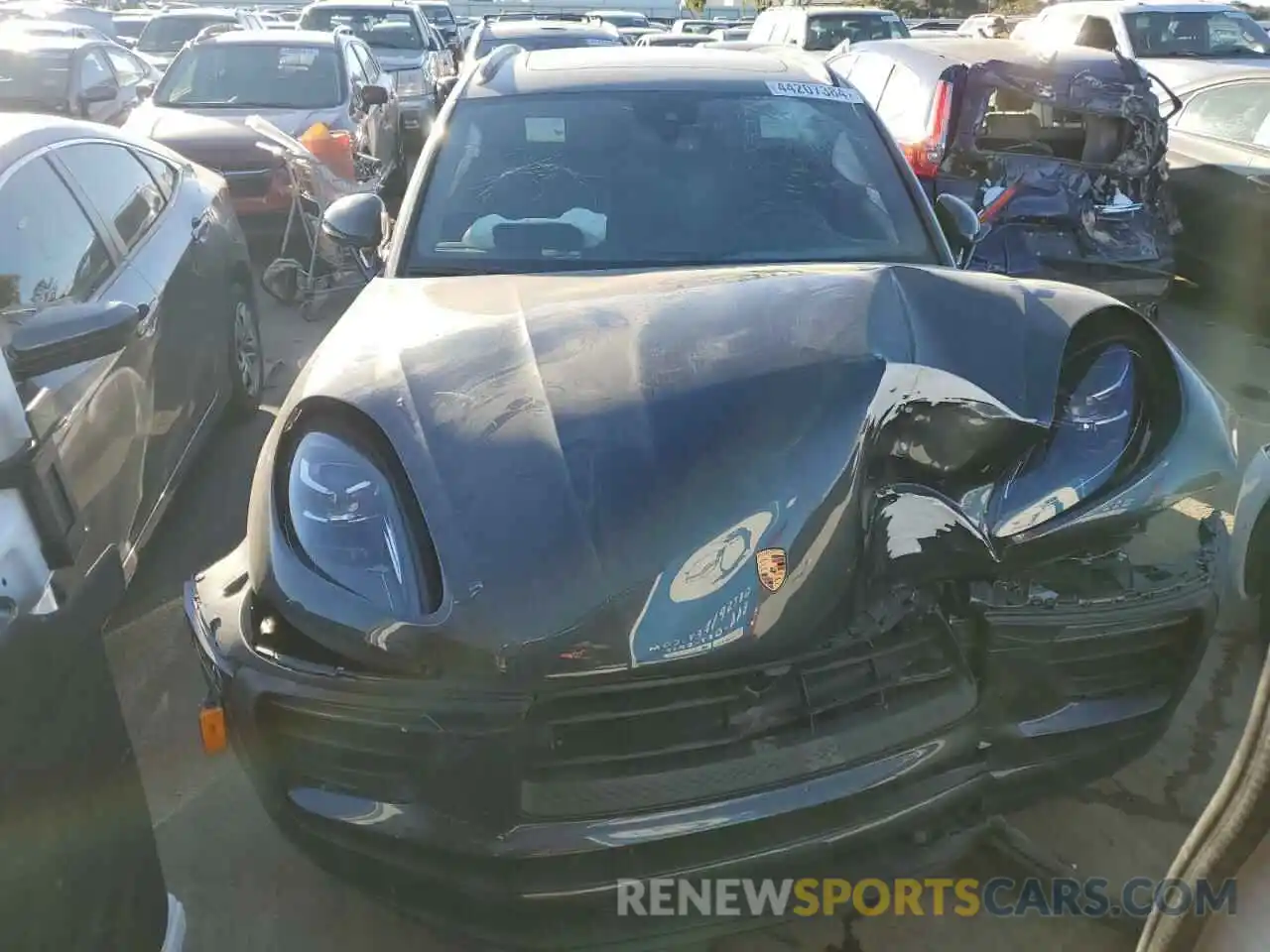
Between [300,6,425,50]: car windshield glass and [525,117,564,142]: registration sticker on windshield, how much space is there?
1177 cm

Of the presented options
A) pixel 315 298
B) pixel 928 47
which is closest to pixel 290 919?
pixel 315 298

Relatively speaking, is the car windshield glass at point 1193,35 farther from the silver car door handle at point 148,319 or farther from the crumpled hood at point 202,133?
the silver car door handle at point 148,319

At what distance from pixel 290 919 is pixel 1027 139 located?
6915mm

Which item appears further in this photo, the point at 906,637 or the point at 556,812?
the point at 906,637

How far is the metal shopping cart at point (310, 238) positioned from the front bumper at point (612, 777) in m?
5.19

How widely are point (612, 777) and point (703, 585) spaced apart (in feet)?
1.25

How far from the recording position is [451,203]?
327 cm

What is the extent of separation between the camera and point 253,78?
8.53m

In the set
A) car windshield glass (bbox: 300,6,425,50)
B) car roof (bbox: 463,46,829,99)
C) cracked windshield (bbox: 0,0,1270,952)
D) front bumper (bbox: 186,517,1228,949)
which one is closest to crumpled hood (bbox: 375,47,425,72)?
car windshield glass (bbox: 300,6,425,50)

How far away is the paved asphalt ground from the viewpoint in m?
2.34

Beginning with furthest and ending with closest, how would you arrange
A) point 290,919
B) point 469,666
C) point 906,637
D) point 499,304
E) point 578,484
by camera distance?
point 499,304, point 290,919, point 906,637, point 578,484, point 469,666

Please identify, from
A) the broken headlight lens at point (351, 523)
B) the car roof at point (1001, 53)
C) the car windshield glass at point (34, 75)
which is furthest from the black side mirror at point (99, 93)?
the broken headlight lens at point (351, 523)

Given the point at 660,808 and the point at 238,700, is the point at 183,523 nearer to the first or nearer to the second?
the point at 238,700

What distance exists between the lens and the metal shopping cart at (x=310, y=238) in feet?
22.4
